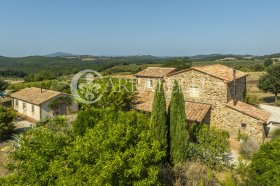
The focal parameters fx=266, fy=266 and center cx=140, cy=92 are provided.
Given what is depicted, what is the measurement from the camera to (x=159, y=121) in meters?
16.6

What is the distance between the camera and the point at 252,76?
227 ft

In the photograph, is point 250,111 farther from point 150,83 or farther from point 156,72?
point 150,83

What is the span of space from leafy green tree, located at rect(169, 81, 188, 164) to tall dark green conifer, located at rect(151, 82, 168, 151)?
45 cm

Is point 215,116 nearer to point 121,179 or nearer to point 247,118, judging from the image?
point 247,118

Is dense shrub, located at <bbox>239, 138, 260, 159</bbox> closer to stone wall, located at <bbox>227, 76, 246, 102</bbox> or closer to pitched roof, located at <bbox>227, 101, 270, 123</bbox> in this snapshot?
pitched roof, located at <bbox>227, 101, 270, 123</bbox>

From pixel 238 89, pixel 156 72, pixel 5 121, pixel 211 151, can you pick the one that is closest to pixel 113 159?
pixel 211 151

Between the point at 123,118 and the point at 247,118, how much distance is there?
14.1 m

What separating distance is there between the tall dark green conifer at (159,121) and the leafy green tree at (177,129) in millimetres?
451

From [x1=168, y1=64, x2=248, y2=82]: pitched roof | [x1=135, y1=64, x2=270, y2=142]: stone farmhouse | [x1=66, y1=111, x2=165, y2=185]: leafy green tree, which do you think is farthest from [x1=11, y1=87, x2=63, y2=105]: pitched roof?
[x1=66, y1=111, x2=165, y2=185]: leafy green tree

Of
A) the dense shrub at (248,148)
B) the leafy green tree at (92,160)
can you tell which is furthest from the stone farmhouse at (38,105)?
the dense shrub at (248,148)

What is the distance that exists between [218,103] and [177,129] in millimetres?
10471

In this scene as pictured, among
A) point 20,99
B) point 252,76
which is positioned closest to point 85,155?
point 20,99

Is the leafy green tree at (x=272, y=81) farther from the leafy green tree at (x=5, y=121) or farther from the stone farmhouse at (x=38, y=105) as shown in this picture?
the leafy green tree at (x=5, y=121)

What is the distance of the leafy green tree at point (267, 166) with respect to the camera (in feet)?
40.9
